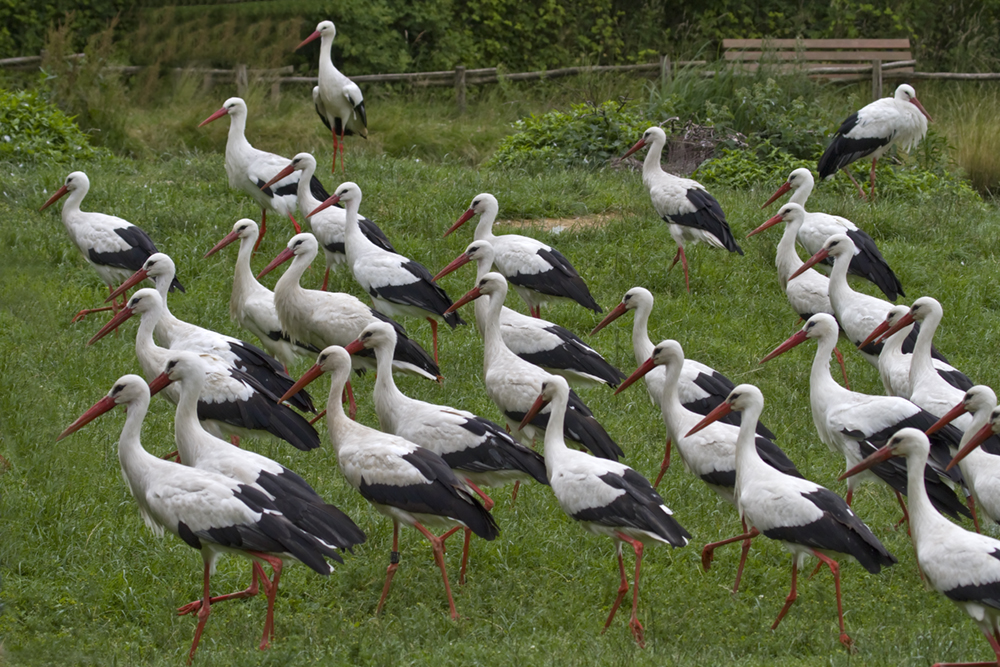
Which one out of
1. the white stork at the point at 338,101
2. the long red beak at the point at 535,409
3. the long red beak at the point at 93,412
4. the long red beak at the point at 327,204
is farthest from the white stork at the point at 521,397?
the white stork at the point at 338,101

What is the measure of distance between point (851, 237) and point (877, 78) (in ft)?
28.0

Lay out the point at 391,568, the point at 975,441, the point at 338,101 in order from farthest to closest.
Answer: the point at 338,101, the point at 975,441, the point at 391,568

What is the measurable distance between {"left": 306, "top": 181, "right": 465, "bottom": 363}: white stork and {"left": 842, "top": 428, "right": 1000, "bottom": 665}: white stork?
3.46m

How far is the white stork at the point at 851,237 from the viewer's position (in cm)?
789

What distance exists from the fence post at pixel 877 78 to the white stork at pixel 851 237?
24.3ft

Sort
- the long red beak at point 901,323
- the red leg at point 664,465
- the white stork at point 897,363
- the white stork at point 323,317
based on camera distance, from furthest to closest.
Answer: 1. the white stork at point 323,317
2. the long red beak at point 901,323
3. the white stork at point 897,363
4. the red leg at point 664,465

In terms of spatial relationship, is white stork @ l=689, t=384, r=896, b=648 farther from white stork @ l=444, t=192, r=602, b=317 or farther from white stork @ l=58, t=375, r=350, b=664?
white stork @ l=444, t=192, r=602, b=317

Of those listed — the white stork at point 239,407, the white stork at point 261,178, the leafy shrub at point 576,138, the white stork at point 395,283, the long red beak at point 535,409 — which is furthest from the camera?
the leafy shrub at point 576,138

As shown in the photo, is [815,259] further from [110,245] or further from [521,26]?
[521,26]

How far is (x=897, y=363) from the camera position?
256 inches

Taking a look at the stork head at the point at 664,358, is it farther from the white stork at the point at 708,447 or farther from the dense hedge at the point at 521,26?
the dense hedge at the point at 521,26

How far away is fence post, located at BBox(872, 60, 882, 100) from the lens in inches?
612

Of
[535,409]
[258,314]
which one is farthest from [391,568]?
[258,314]

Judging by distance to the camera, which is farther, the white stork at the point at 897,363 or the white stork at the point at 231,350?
the white stork at the point at 897,363
